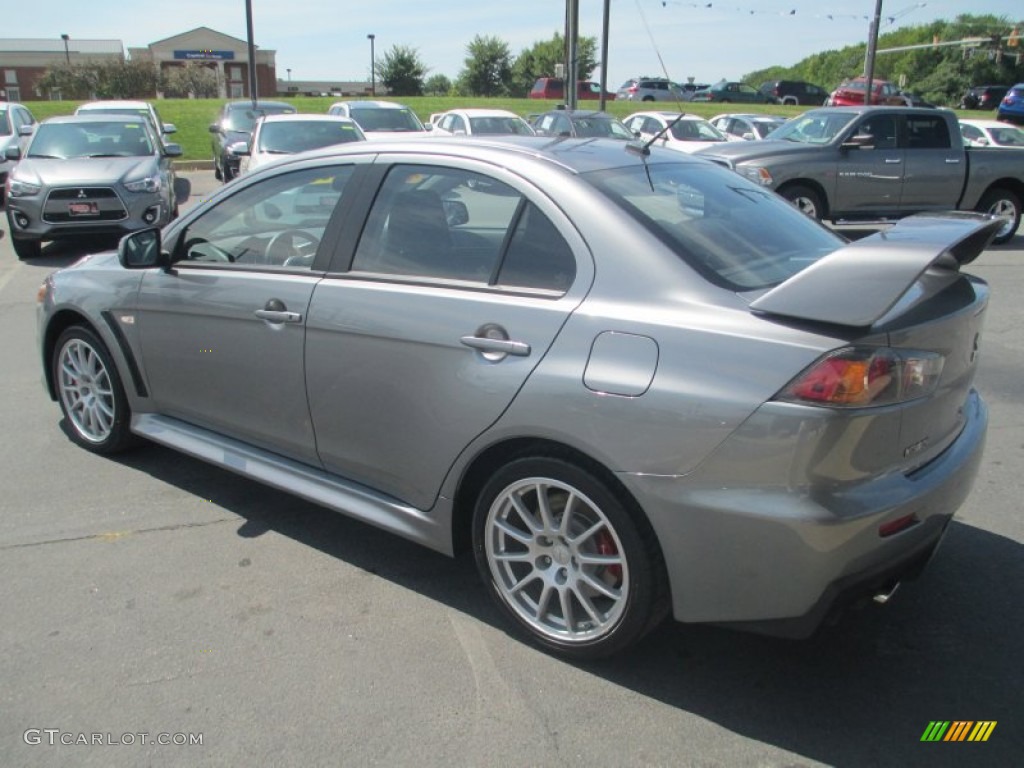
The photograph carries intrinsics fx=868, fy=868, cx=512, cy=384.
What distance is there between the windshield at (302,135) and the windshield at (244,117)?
6434 mm

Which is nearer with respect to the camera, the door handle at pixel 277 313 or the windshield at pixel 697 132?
the door handle at pixel 277 313

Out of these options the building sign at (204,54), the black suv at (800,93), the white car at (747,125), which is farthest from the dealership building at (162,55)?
the white car at (747,125)

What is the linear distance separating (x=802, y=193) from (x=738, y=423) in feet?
34.6

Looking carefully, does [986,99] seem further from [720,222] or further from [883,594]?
[883,594]

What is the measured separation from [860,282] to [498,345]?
1.11 m

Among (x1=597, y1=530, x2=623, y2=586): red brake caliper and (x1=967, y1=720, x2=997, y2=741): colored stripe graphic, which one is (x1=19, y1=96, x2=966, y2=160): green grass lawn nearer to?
(x1=597, y1=530, x2=623, y2=586): red brake caliper

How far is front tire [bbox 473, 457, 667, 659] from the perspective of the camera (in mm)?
2684

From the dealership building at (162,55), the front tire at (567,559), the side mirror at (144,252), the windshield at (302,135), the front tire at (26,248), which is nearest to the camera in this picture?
the front tire at (567,559)

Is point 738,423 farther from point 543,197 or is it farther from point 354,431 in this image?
point 354,431

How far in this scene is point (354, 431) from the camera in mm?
3340

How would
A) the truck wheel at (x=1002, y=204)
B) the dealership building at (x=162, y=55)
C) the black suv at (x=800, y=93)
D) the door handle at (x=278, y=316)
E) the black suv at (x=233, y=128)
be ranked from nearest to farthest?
the door handle at (x=278, y=316) < the truck wheel at (x=1002, y=204) < the black suv at (x=233, y=128) < the black suv at (x=800, y=93) < the dealership building at (x=162, y=55)

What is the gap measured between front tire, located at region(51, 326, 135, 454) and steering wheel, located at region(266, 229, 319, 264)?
1.25 metres

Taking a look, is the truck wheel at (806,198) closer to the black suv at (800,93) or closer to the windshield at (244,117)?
the windshield at (244,117)

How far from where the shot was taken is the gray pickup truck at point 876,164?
1191 centimetres
